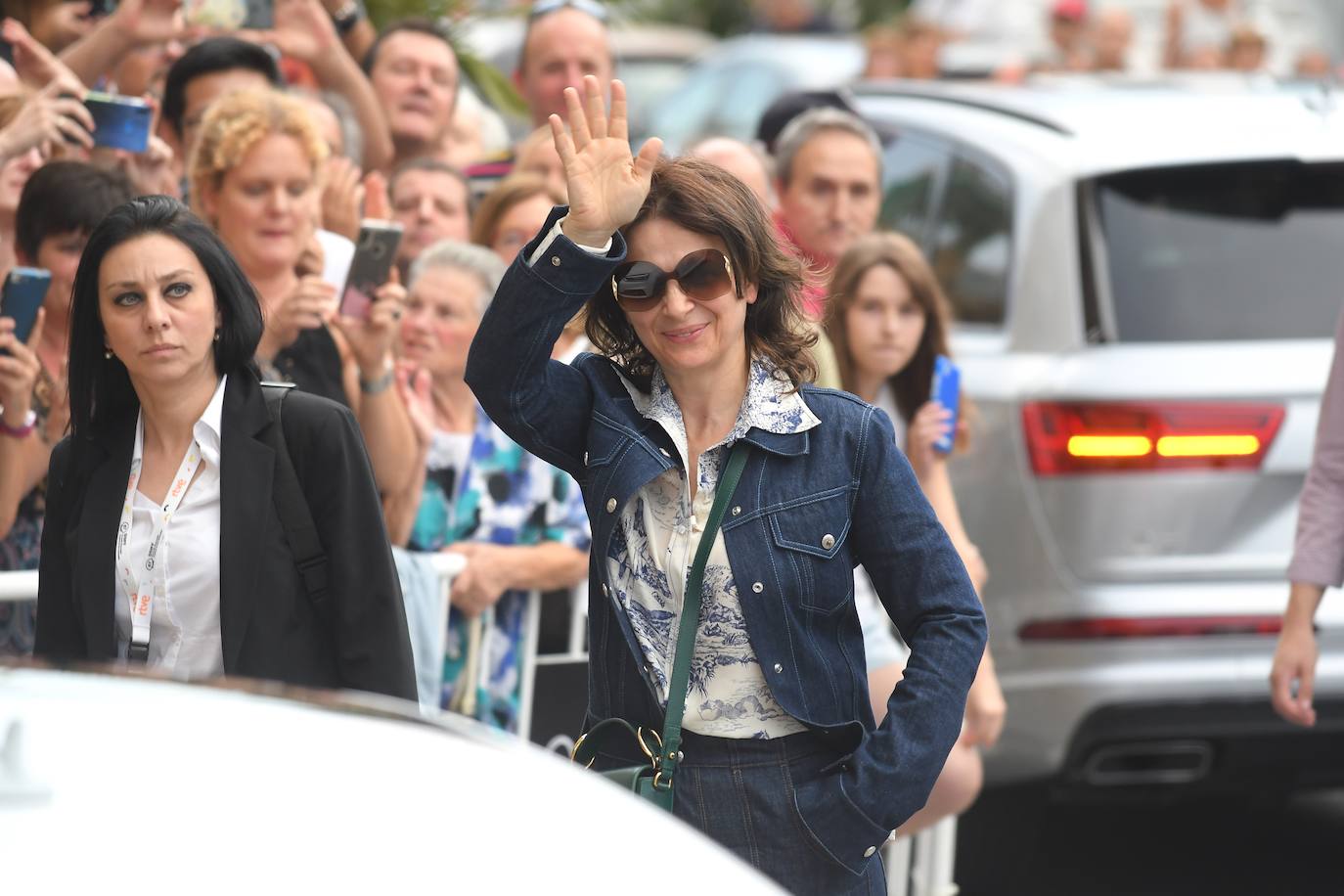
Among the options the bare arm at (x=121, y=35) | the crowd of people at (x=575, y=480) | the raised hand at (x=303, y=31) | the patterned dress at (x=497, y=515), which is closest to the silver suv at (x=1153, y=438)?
the crowd of people at (x=575, y=480)

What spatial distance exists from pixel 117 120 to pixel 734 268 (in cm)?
266

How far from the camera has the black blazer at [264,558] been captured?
3.43m

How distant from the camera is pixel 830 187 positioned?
19.9 feet

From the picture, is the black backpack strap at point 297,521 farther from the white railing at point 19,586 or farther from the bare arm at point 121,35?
the bare arm at point 121,35

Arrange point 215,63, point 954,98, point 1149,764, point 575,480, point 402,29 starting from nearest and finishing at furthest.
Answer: point 575,480 → point 1149,764 → point 215,63 → point 954,98 → point 402,29

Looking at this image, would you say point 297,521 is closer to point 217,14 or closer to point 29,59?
point 29,59

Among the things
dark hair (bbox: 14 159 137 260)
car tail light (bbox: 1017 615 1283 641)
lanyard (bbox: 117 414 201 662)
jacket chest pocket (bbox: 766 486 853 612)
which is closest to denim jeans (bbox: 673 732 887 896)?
jacket chest pocket (bbox: 766 486 853 612)

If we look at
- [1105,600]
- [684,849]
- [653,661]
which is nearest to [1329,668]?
[1105,600]

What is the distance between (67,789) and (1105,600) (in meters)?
4.21

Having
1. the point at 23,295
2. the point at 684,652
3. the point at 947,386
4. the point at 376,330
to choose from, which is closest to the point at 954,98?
the point at 947,386

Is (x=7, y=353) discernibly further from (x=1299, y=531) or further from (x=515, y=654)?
(x=1299, y=531)

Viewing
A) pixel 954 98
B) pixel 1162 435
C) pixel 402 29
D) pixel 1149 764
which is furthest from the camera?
pixel 402 29

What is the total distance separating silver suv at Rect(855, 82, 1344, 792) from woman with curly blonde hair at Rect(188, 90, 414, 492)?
1.90 metres

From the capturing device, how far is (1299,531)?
453 centimetres
